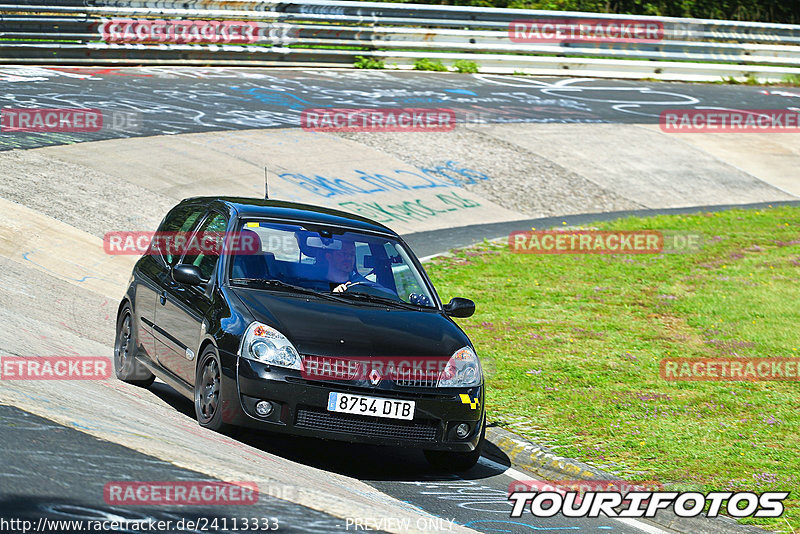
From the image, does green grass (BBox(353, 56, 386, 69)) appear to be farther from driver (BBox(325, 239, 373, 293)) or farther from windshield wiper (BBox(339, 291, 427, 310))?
windshield wiper (BBox(339, 291, 427, 310))

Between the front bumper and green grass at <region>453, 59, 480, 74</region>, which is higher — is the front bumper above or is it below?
below

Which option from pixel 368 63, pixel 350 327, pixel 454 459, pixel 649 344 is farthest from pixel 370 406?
pixel 368 63

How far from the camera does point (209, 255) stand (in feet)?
25.9

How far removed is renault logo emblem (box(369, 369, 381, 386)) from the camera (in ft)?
22.1

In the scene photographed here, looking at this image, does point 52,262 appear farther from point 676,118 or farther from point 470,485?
point 676,118

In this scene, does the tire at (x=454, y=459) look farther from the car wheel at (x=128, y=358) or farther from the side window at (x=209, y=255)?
the car wheel at (x=128, y=358)

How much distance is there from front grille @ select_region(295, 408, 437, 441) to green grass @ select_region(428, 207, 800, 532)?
1.45 metres

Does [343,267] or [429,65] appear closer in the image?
[343,267]

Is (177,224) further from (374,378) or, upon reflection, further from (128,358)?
(374,378)

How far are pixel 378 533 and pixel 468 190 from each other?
13.7 m

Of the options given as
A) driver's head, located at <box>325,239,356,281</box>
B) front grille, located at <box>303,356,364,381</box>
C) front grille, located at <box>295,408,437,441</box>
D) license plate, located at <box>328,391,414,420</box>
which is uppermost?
driver's head, located at <box>325,239,356,281</box>

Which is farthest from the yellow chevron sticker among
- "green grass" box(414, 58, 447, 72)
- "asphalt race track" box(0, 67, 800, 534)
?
"green grass" box(414, 58, 447, 72)

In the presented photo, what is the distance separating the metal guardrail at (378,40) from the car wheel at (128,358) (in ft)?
47.9

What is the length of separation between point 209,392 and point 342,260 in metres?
1.42
